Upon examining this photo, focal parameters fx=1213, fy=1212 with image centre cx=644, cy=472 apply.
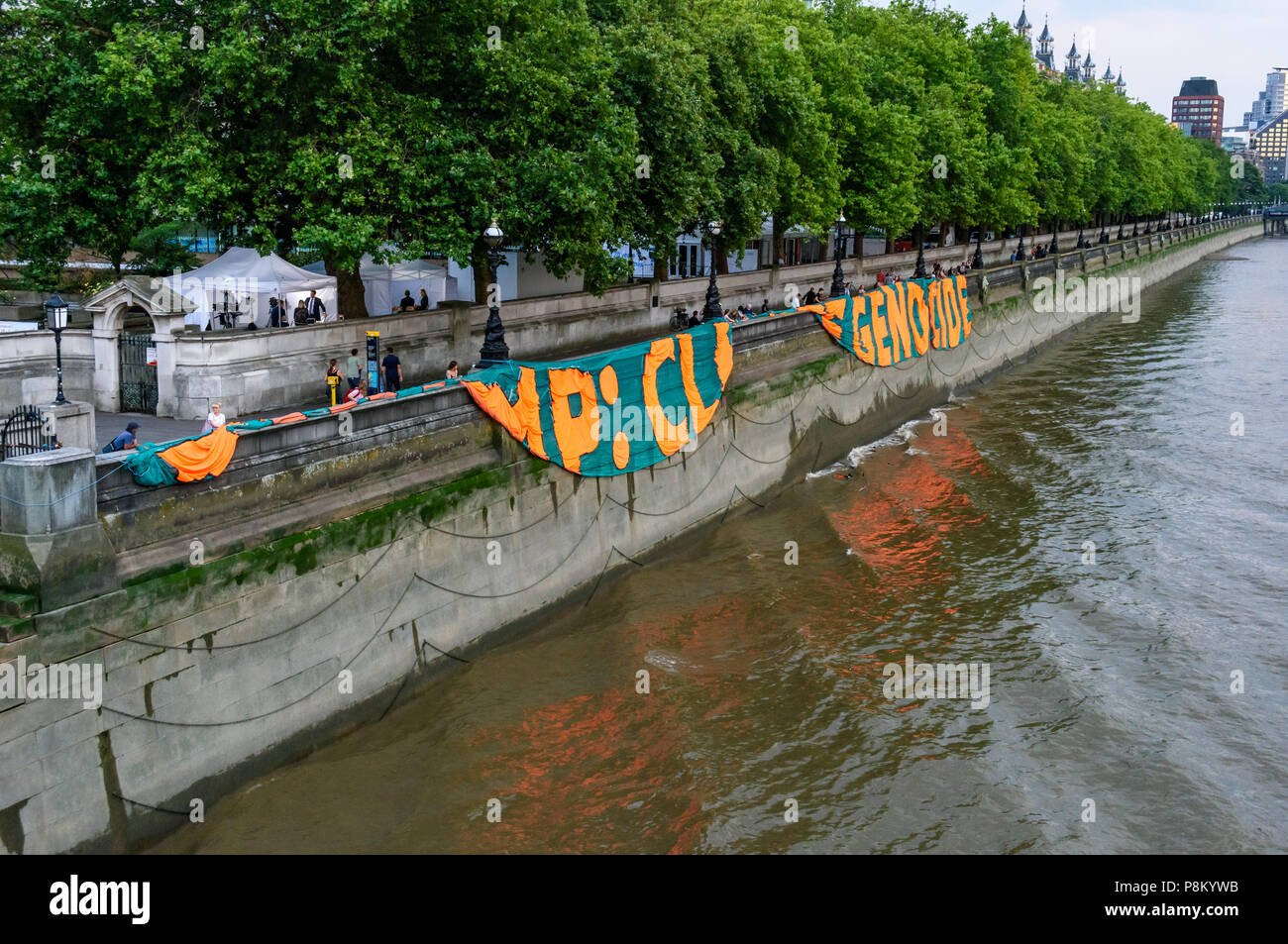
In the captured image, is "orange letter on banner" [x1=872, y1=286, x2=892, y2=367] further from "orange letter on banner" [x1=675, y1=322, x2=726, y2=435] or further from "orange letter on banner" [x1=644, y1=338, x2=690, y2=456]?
"orange letter on banner" [x1=644, y1=338, x2=690, y2=456]

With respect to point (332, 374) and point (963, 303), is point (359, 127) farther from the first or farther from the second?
point (963, 303)

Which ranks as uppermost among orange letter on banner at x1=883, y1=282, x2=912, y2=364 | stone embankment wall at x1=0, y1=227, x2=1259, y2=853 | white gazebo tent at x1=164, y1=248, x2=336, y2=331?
white gazebo tent at x1=164, y1=248, x2=336, y2=331

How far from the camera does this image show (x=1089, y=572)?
25.9 m

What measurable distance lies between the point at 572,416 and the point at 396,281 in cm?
1238

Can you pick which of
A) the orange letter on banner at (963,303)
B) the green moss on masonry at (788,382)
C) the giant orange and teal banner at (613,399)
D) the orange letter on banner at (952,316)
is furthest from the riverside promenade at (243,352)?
the orange letter on banner at (963,303)

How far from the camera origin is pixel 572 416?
23.3m

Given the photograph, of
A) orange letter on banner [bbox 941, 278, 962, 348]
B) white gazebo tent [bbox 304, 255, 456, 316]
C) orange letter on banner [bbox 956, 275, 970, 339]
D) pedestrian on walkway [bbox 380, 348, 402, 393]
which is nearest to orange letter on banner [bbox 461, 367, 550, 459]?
pedestrian on walkway [bbox 380, 348, 402, 393]

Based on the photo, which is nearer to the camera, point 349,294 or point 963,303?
point 349,294

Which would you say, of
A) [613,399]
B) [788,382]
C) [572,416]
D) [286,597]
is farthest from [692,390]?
[286,597]

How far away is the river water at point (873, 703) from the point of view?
52.3ft

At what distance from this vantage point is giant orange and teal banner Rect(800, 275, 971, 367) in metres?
37.2

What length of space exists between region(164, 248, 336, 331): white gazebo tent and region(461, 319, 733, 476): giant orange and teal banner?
6.41m

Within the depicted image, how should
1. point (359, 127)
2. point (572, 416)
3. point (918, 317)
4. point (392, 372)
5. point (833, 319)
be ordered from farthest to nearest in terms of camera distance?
point (918, 317)
point (833, 319)
point (392, 372)
point (359, 127)
point (572, 416)

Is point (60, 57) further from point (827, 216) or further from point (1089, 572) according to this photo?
point (827, 216)
